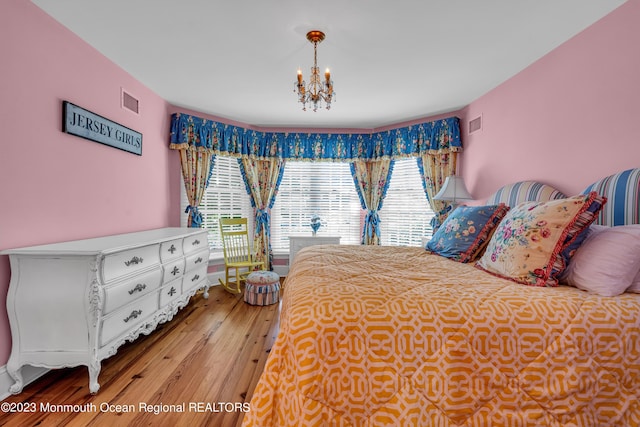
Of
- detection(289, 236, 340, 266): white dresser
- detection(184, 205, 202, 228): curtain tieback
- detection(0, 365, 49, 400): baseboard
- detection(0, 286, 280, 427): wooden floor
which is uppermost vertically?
detection(184, 205, 202, 228): curtain tieback

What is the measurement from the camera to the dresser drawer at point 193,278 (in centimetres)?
298

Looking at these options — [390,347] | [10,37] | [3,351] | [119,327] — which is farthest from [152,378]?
[10,37]

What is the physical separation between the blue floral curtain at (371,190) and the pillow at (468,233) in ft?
7.91

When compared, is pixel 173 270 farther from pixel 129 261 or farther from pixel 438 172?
pixel 438 172

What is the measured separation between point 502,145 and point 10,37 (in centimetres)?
427

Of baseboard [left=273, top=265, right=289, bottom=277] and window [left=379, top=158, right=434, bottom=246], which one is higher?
window [left=379, top=158, right=434, bottom=246]

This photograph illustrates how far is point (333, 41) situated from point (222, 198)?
2.92m

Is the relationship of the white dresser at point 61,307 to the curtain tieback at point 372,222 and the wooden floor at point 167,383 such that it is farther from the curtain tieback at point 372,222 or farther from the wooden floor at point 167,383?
the curtain tieback at point 372,222

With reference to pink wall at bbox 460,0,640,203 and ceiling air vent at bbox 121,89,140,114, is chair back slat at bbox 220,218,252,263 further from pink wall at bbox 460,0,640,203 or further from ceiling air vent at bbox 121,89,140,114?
pink wall at bbox 460,0,640,203

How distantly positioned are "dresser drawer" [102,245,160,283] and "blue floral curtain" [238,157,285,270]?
225cm

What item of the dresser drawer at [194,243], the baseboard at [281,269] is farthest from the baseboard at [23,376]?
the baseboard at [281,269]

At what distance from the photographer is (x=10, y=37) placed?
1.85 metres

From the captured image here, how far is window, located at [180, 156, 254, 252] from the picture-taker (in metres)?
4.33

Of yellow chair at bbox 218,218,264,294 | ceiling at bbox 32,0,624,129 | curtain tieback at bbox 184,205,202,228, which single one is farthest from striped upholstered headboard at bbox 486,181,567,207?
curtain tieback at bbox 184,205,202,228
